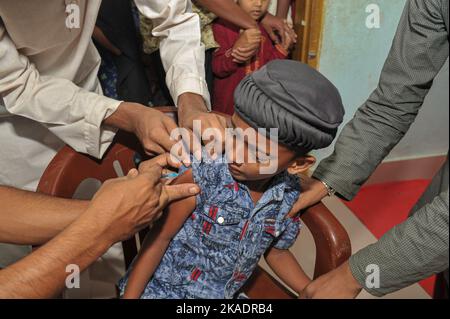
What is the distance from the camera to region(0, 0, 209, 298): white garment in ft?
4.54

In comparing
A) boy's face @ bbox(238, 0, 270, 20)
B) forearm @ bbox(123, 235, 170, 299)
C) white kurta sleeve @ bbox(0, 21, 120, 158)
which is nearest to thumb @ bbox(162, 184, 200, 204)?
forearm @ bbox(123, 235, 170, 299)

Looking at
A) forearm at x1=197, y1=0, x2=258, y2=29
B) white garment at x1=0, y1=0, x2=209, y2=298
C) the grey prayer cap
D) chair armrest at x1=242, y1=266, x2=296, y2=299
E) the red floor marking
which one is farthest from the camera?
the red floor marking

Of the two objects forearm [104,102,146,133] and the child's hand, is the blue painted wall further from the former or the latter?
forearm [104,102,146,133]

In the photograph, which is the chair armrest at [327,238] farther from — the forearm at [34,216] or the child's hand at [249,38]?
the child's hand at [249,38]

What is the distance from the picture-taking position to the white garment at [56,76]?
4.54ft

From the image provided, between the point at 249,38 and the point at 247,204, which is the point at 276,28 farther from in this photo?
the point at 247,204

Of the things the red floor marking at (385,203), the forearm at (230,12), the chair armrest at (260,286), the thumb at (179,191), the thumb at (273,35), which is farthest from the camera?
the red floor marking at (385,203)

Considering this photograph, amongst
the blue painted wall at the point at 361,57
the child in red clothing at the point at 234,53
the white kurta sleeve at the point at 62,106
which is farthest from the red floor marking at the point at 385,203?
the white kurta sleeve at the point at 62,106

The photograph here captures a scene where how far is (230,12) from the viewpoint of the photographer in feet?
7.50

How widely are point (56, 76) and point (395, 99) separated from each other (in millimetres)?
1014

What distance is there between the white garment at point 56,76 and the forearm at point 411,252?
0.71 metres

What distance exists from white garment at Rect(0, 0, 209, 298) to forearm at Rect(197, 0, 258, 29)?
56 centimetres
